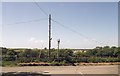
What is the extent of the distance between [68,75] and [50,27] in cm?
1621

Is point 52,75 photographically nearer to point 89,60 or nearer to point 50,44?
point 50,44

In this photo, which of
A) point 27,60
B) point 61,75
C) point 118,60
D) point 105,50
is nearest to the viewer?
point 61,75

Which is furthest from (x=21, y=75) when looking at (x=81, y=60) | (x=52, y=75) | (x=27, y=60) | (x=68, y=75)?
(x=81, y=60)

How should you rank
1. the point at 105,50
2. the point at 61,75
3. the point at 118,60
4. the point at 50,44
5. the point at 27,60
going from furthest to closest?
1. the point at 105,50
2. the point at 118,60
3. the point at 27,60
4. the point at 50,44
5. the point at 61,75

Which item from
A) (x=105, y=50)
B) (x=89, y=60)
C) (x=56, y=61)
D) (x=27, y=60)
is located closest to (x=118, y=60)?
(x=89, y=60)

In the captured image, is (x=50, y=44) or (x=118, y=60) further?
(x=118, y=60)

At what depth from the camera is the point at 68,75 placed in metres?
19.9

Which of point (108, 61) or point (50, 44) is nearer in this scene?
point (50, 44)

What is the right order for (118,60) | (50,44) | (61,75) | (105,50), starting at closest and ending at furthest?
(61,75)
(50,44)
(118,60)
(105,50)

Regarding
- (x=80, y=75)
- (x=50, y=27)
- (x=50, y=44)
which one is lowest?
(x=80, y=75)

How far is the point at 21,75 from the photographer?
20.2 meters

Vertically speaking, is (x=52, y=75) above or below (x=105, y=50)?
below

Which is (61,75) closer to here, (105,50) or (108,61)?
(108,61)

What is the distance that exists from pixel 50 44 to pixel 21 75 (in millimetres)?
14746
